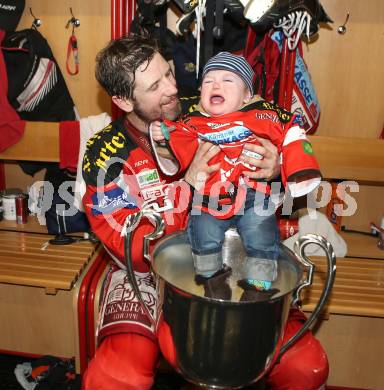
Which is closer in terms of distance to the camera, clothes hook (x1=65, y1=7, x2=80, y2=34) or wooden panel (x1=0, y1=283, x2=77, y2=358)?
wooden panel (x1=0, y1=283, x2=77, y2=358)

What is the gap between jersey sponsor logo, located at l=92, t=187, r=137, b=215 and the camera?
1400mm

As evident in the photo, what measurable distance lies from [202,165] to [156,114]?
0.37 m

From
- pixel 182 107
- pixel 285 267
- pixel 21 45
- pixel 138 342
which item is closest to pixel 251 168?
pixel 285 267

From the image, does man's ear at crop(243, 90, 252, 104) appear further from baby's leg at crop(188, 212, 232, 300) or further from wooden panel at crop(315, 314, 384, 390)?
wooden panel at crop(315, 314, 384, 390)

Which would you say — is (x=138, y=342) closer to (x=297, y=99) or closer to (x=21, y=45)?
(x=297, y=99)

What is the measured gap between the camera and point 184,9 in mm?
1718

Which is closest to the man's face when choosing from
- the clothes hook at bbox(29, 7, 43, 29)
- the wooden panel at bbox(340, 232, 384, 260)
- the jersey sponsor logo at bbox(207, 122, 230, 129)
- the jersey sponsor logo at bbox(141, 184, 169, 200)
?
the jersey sponsor logo at bbox(141, 184, 169, 200)

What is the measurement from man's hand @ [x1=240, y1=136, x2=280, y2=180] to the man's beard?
372 mm

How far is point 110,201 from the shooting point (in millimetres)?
1405

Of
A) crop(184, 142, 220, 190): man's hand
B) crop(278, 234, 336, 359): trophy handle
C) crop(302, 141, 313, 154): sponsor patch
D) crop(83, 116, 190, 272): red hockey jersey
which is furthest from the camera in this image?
crop(83, 116, 190, 272): red hockey jersey

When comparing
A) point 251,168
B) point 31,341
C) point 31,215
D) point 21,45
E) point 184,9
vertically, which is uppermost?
point 184,9

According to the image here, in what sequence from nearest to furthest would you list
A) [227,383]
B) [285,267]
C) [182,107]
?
[227,383] → [285,267] → [182,107]

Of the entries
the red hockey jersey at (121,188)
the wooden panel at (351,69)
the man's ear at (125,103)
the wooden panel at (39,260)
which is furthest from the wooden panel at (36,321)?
the wooden panel at (351,69)

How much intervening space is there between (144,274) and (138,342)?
25cm
